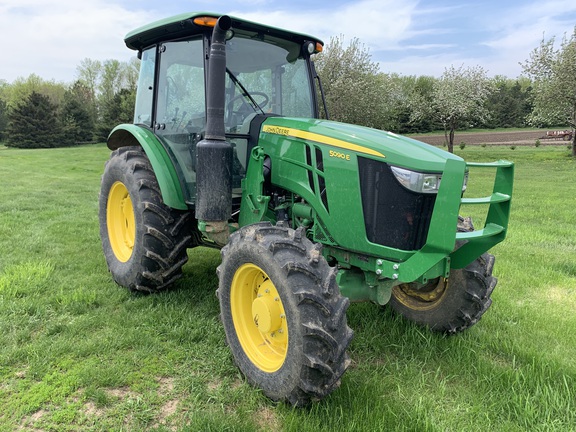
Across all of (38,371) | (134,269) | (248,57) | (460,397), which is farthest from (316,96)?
(38,371)

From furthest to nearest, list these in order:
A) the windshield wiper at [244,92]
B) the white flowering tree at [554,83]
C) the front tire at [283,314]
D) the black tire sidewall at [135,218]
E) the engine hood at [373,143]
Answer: the white flowering tree at [554,83] → the black tire sidewall at [135,218] → the windshield wiper at [244,92] → the engine hood at [373,143] → the front tire at [283,314]

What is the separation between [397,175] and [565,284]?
3.13 meters

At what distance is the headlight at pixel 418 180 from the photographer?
2656 millimetres

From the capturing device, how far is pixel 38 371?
293 centimetres

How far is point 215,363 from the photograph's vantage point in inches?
121

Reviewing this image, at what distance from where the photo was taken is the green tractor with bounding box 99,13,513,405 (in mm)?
2559

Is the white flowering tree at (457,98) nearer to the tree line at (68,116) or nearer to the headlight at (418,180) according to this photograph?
the tree line at (68,116)

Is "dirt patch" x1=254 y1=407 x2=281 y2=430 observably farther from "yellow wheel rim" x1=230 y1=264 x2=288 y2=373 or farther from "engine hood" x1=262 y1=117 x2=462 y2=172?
"engine hood" x1=262 y1=117 x2=462 y2=172

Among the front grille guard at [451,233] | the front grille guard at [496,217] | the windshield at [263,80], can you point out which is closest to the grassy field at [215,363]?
the front grille guard at [451,233]

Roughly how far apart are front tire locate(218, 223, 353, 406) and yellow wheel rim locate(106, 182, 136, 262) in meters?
1.95

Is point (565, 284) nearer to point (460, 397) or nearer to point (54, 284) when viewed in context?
point (460, 397)

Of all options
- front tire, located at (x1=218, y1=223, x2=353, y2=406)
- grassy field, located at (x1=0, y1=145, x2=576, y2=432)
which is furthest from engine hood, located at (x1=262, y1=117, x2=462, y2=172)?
grassy field, located at (x1=0, y1=145, x2=576, y2=432)

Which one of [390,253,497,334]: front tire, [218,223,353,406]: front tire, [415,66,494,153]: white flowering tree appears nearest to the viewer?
[218,223,353,406]: front tire

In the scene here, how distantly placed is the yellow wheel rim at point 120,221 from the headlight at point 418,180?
2.93 metres
